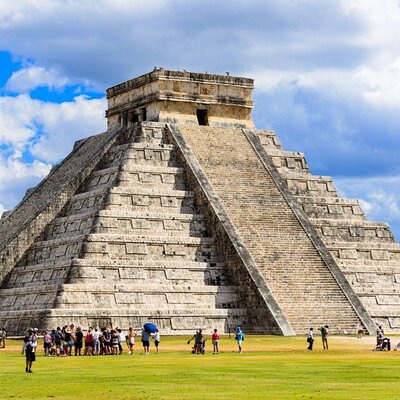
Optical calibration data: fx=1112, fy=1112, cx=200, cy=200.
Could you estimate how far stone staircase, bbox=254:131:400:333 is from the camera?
48781mm

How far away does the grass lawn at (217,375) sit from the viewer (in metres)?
23.3

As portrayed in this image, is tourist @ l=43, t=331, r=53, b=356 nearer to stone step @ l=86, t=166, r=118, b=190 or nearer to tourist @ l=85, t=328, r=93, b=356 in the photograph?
tourist @ l=85, t=328, r=93, b=356

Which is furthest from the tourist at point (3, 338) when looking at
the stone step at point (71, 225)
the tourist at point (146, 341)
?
the tourist at point (146, 341)

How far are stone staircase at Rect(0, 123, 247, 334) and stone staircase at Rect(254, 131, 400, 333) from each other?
5.94 metres

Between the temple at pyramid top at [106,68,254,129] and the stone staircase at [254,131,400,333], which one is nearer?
the stone staircase at [254,131,400,333]

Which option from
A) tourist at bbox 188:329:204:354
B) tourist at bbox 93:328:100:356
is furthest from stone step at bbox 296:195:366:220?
tourist at bbox 93:328:100:356

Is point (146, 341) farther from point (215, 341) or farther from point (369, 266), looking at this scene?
point (369, 266)

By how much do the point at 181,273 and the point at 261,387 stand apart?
2138 centimetres

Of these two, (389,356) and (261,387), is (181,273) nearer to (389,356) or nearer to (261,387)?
(389,356)

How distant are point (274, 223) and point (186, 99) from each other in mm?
8439

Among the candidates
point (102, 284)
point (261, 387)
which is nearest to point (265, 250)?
point (102, 284)

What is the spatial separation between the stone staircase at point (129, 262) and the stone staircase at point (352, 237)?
5.94 meters

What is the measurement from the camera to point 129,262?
148ft

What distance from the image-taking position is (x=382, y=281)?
50.0 meters
